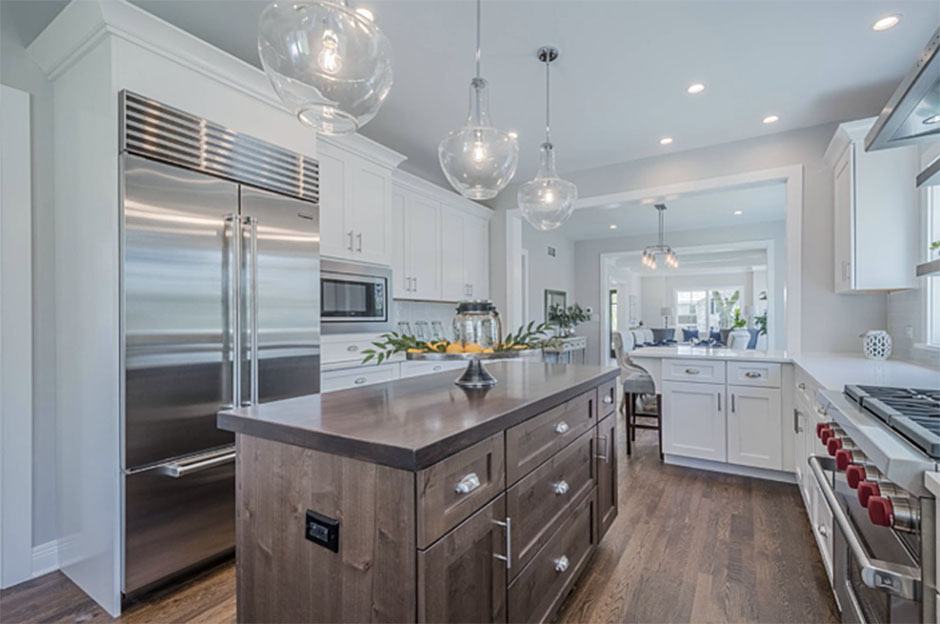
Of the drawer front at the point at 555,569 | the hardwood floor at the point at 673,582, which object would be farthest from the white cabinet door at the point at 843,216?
the drawer front at the point at 555,569

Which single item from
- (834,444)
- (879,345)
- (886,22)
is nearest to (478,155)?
(834,444)

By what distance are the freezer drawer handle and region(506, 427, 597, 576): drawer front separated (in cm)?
153

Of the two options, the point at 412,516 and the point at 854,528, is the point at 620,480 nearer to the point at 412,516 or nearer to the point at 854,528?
the point at 854,528

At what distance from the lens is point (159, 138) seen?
6.55 feet

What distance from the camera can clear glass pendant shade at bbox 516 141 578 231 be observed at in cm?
282

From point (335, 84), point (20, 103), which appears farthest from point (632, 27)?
point (20, 103)

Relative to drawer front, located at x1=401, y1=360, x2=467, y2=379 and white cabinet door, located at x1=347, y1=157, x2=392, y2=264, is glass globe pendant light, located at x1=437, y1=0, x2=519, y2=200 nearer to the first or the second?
white cabinet door, located at x1=347, y1=157, x2=392, y2=264

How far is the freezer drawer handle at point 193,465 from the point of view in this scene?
1.96m

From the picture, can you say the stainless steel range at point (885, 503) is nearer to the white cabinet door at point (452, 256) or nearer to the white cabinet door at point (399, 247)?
the white cabinet door at point (399, 247)

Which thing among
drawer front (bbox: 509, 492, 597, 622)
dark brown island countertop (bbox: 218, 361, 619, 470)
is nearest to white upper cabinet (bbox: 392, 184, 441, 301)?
dark brown island countertop (bbox: 218, 361, 619, 470)

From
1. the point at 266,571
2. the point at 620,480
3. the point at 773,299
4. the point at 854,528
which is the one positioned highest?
the point at 773,299

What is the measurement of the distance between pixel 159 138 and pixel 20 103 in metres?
0.81

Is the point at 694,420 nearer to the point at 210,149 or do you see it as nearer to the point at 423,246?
the point at 423,246

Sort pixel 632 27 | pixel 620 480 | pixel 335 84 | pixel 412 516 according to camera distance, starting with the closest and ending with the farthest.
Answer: pixel 412 516
pixel 335 84
pixel 632 27
pixel 620 480
